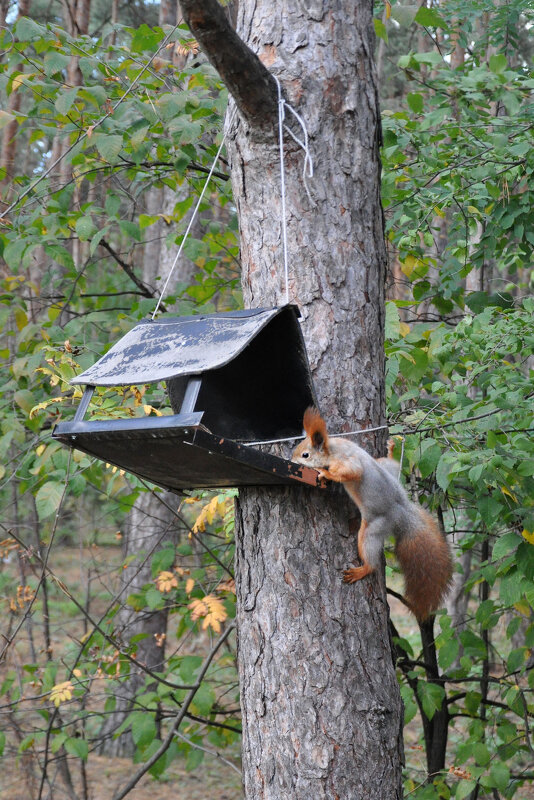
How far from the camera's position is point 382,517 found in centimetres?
203

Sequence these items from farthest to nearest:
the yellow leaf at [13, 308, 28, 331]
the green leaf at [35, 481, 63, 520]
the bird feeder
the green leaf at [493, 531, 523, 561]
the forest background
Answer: the yellow leaf at [13, 308, 28, 331] < the green leaf at [35, 481, 63, 520] < the forest background < the green leaf at [493, 531, 523, 561] < the bird feeder

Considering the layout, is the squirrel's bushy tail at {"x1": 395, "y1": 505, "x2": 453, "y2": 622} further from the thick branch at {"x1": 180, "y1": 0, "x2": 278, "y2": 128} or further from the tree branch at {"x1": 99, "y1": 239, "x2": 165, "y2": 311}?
the tree branch at {"x1": 99, "y1": 239, "x2": 165, "y2": 311}

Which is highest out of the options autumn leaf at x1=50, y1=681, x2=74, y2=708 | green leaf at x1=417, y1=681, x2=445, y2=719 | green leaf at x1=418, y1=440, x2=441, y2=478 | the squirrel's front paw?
green leaf at x1=418, y1=440, x2=441, y2=478

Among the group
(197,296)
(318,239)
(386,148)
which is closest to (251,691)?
(318,239)

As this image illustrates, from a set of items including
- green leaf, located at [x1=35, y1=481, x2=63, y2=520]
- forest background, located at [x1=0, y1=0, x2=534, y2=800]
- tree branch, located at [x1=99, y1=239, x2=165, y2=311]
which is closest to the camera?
forest background, located at [x1=0, y1=0, x2=534, y2=800]

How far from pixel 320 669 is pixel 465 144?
281 cm

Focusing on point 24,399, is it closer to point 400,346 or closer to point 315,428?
point 400,346

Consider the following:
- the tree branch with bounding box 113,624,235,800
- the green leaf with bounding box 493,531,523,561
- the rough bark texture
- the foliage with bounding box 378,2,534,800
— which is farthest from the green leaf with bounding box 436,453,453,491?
the tree branch with bounding box 113,624,235,800

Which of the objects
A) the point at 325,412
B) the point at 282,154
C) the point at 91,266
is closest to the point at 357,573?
the point at 325,412

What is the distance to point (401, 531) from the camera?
7.15 ft

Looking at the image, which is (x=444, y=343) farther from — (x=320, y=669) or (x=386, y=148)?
(x=320, y=669)

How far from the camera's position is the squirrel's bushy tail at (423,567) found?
7.25 ft

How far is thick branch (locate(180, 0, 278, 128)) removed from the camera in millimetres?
1853

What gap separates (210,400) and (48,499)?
1379 mm
